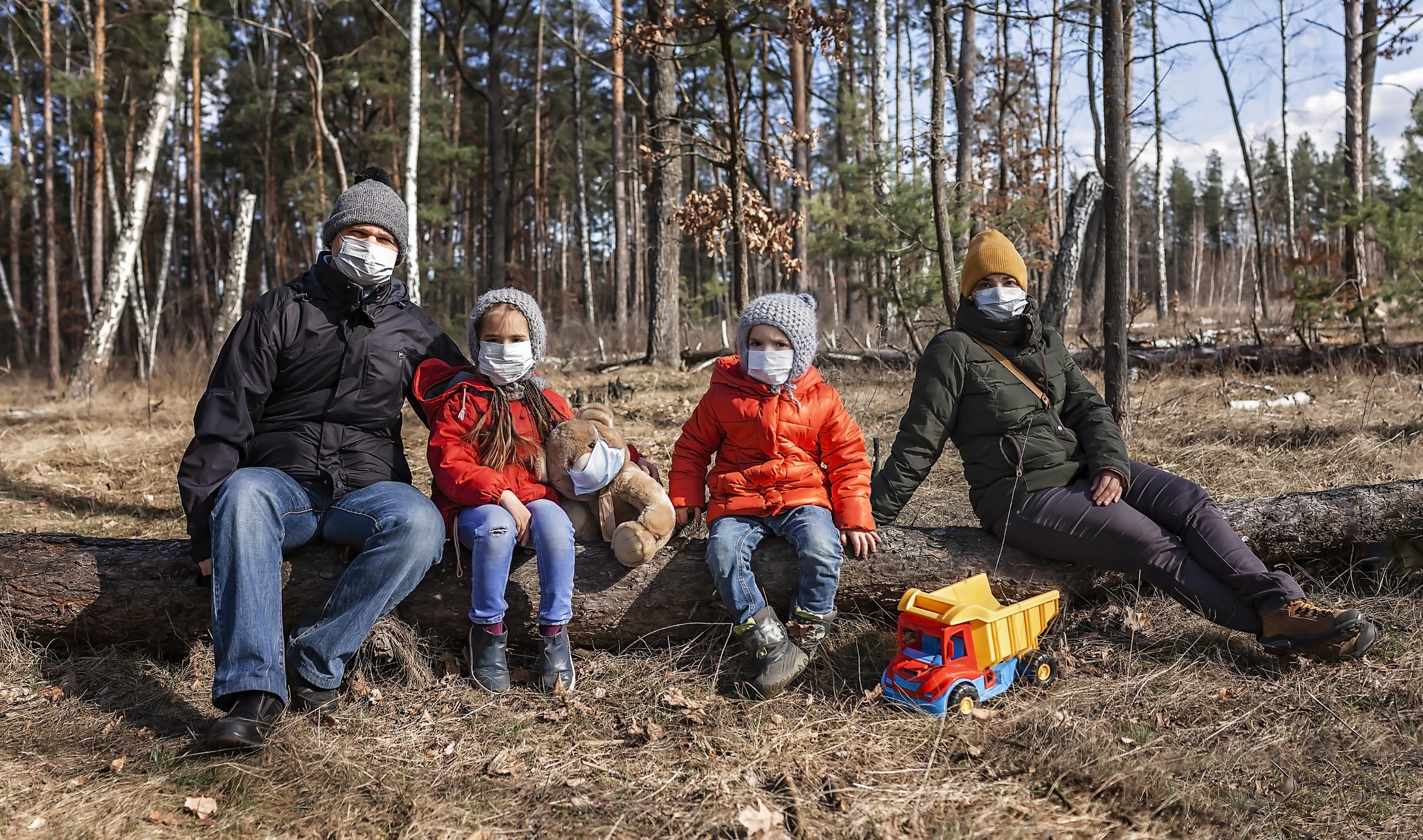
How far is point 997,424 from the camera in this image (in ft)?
11.5

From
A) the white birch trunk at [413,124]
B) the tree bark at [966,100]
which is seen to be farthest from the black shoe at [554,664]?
the tree bark at [966,100]

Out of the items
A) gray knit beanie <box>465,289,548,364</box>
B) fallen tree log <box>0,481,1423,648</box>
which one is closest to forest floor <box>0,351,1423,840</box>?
fallen tree log <box>0,481,1423,648</box>

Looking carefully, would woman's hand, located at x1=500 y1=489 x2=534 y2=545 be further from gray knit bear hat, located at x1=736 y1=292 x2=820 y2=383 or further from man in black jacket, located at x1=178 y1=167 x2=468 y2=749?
gray knit bear hat, located at x1=736 y1=292 x2=820 y2=383

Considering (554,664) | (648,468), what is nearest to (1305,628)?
(648,468)

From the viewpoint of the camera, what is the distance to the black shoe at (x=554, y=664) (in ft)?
10.3

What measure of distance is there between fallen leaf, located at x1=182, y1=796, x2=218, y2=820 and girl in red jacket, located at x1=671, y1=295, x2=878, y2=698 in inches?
69.3

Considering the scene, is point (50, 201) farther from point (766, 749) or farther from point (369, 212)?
point (766, 749)

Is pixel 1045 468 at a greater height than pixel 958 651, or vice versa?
pixel 1045 468

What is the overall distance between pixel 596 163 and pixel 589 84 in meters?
4.54

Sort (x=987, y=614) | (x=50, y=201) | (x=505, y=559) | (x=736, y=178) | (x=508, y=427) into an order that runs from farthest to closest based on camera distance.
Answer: (x=50, y=201) < (x=736, y=178) < (x=508, y=427) < (x=505, y=559) < (x=987, y=614)

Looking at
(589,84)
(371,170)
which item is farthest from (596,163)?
(371,170)

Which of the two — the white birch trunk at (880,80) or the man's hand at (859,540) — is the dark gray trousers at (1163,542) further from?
the white birch trunk at (880,80)

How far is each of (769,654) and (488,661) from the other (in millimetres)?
1082

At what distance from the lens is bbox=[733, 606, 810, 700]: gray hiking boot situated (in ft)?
10.0
